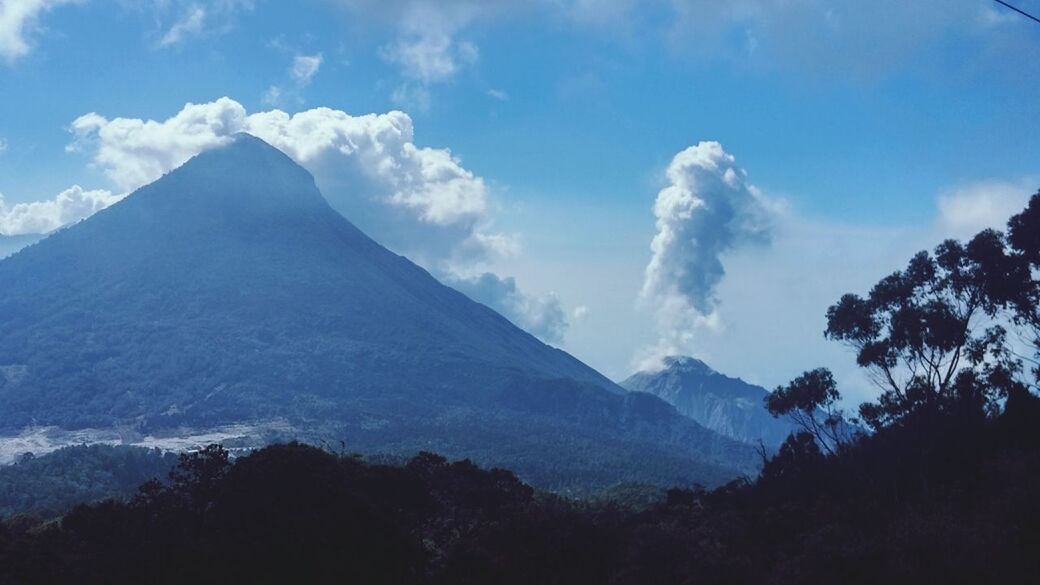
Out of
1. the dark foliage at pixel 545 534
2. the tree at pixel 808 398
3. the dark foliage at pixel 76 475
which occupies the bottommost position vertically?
the dark foliage at pixel 76 475

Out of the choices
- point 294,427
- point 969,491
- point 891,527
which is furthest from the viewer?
point 294,427

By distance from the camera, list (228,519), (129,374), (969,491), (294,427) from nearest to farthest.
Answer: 1. (228,519)
2. (969,491)
3. (294,427)
4. (129,374)

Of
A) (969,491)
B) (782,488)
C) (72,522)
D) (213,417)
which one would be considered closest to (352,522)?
(72,522)

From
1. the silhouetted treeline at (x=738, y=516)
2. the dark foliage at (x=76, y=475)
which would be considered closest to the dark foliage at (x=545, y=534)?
the silhouetted treeline at (x=738, y=516)

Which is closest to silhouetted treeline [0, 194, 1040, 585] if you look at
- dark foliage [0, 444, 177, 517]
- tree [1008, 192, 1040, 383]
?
tree [1008, 192, 1040, 383]

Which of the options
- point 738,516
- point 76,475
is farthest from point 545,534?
point 76,475

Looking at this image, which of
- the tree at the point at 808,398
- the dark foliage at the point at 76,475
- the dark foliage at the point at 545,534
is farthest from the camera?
the dark foliage at the point at 76,475

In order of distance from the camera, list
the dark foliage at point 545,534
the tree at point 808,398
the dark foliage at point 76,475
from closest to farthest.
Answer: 1. the dark foliage at point 545,534
2. the tree at point 808,398
3. the dark foliage at point 76,475

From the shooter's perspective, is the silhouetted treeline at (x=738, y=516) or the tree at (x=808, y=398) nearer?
the silhouetted treeline at (x=738, y=516)

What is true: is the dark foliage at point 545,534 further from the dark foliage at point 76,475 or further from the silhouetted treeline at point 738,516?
the dark foliage at point 76,475

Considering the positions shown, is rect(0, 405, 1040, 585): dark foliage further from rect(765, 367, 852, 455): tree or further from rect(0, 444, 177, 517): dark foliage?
rect(0, 444, 177, 517): dark foliage

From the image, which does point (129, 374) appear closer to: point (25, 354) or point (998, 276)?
point (25, 354)
